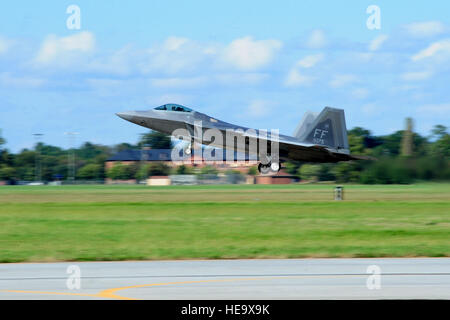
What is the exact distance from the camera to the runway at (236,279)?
40.4 ft

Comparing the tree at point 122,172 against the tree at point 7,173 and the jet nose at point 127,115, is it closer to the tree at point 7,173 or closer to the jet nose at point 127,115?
the tree at point 7,173

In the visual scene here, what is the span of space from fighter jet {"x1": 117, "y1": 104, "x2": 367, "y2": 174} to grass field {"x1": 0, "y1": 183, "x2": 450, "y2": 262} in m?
3.94

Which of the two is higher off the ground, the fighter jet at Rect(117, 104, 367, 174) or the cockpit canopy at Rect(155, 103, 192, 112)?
the cockpit canopy at Rect(155, 103, 192, 112)

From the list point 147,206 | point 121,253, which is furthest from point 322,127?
point 121,253

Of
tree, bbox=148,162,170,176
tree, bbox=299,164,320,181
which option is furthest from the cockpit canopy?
tree, bbox=148,162,170,176

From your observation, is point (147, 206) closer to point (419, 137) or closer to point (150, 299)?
point (150, 299)

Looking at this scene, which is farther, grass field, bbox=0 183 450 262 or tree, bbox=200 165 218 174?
tree, bbox=200 165 218 174

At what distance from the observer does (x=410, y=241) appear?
877 inches

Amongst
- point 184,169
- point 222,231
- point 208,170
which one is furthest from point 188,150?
point 184,169

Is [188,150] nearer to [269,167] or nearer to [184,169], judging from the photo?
[269,167]

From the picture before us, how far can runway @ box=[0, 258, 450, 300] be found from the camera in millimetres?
12320

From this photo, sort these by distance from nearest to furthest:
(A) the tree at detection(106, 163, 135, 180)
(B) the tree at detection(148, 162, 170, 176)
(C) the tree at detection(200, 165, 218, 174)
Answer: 1. (C) the tree at detection(200, 165, 218, 174)
2. (B) the tree at detection(148, 162, 170, 176)
3. (A) the tree at detection(106, 163, 135, 180)

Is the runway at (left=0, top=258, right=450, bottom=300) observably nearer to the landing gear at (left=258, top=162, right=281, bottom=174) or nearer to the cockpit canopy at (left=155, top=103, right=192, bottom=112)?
the cockpit canopy at (left=155, top=103, right=192, bottom=112)
